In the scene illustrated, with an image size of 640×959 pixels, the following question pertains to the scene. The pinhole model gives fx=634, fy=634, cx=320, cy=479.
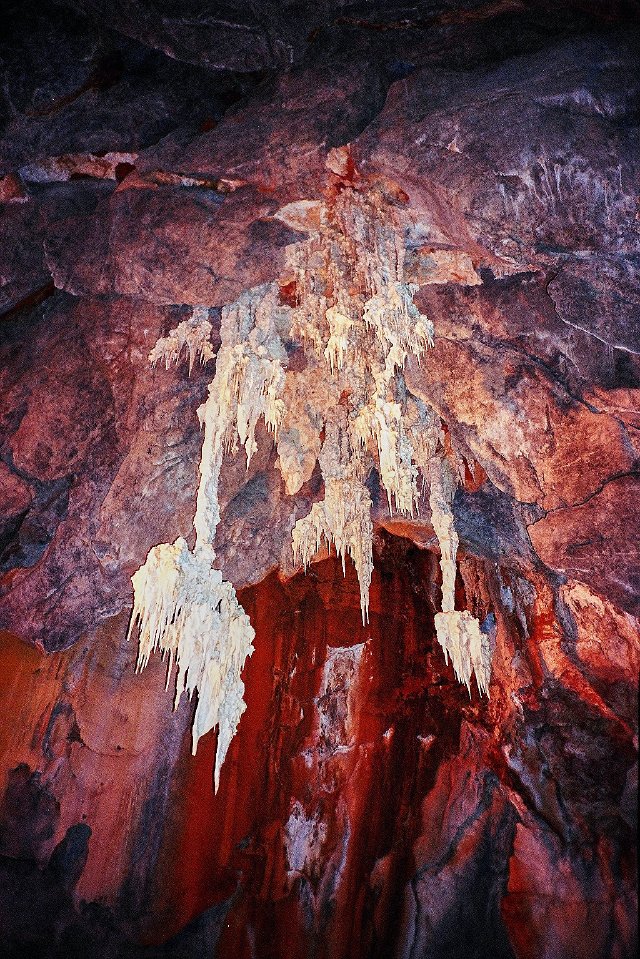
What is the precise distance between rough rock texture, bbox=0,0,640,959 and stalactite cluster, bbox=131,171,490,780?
34 cm

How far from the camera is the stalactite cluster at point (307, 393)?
5.87 meters

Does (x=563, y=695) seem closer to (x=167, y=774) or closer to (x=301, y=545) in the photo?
(x=301, y=545)

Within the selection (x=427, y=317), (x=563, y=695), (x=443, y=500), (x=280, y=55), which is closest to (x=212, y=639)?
(x=443, y=500)

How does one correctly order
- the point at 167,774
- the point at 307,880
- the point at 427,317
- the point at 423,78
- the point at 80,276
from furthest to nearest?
the point at 167,774, the point at 307,880, the point at 427,317, the point at 80,276, the point at 423,78

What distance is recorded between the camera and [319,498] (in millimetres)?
9164

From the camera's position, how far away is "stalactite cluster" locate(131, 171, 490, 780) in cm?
587

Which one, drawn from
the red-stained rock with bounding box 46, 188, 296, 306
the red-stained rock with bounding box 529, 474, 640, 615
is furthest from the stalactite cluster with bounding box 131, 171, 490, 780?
the red-stained rock with bounding box 529, 474, 640, 615

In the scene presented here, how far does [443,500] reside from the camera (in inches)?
314

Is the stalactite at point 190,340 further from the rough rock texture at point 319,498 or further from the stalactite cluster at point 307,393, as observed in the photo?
the rough rock texture at point 319,498

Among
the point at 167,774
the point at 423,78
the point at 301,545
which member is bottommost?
the point at 167,774

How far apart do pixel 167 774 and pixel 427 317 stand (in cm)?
785

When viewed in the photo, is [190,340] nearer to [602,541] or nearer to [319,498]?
[319,498]

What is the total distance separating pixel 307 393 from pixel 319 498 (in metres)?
2.16

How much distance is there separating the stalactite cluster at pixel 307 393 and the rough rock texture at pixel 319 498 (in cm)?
34
